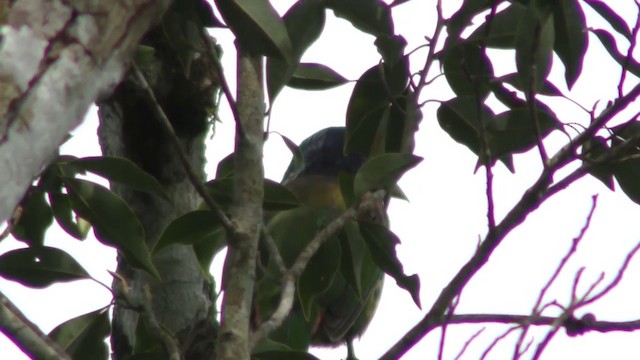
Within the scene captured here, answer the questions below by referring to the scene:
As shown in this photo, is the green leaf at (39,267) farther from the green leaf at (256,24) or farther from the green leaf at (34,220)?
the green leaf at (256,24)

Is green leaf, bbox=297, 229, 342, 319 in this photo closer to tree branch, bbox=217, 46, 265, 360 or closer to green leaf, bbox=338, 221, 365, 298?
green leaf, bbox=338, 221, 365, 298

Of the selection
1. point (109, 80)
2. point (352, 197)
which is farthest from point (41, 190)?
point (109, 80)

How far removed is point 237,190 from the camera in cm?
166

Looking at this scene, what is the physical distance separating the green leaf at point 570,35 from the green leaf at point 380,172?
324 millimetres

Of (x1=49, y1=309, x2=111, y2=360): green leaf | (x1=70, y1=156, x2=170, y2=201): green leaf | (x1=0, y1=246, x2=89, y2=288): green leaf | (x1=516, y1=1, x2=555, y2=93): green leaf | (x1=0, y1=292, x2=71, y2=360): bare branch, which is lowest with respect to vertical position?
(x1=0, y1=292, x2=71, y2=360): bare branch

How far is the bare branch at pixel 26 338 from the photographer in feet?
4.17

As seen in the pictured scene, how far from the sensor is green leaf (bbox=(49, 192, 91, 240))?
1927mm

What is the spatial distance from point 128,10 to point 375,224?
37.5 inches

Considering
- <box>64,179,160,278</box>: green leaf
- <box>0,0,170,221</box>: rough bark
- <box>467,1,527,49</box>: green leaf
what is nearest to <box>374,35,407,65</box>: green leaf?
<box>467,1,527,49</box>: green leaf

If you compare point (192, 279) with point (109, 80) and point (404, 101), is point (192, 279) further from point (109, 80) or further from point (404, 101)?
point (109, 80)

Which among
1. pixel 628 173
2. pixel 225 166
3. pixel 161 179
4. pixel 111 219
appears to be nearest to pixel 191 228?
pixel 111 219

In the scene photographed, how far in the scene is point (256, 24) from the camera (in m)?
1.48

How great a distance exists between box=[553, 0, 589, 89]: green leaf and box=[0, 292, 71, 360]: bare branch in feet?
3.05

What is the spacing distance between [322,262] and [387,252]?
0.12 m
